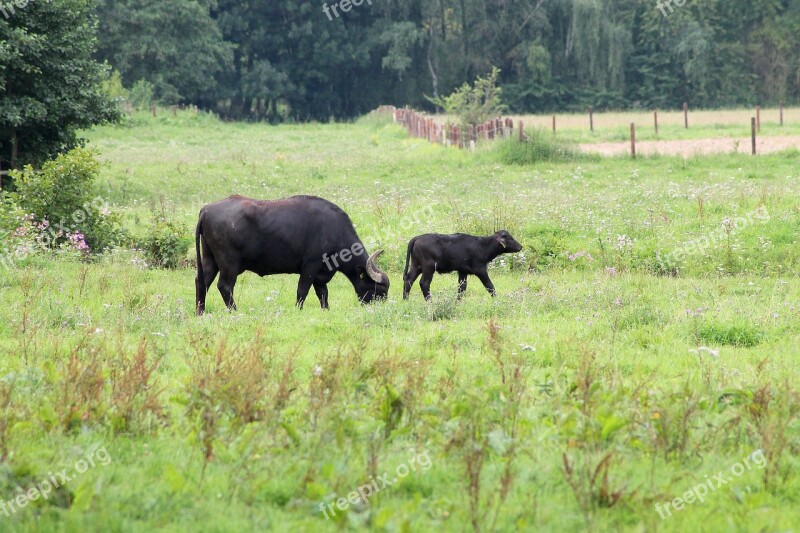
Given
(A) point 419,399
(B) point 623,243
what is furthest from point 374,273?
(A) point 419,399

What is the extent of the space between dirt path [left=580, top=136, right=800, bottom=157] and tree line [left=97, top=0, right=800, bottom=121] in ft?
104

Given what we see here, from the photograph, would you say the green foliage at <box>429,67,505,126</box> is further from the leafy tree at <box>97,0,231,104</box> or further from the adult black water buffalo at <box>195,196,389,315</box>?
the leafy tree at <box>97,0,231,104</box>

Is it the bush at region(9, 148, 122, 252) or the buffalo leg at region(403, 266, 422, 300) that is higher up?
the bush at region(9, 148, 122, 252)

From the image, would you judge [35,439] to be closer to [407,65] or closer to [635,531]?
[635,531]

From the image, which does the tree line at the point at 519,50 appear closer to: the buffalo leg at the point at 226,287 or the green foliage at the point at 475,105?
the green foliage at the point at 475,105

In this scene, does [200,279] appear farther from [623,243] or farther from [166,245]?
[623,243]

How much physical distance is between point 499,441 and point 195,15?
60140mm

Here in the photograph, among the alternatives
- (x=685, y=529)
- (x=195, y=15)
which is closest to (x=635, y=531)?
(x=685, y=529)

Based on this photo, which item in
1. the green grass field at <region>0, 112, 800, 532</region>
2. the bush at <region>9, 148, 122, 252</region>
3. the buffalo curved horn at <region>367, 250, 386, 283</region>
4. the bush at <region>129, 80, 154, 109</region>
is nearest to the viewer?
the green grass field at <region>0, 112, 800, 532</region>

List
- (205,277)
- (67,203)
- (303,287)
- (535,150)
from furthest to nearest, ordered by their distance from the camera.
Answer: (535,150) → (67,203) → (303,287) → (205,277)

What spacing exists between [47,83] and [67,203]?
20.0 feet

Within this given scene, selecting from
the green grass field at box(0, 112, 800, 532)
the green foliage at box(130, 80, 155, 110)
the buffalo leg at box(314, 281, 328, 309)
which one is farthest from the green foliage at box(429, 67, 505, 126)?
the green foliage at box(130, 80, 155, 110)

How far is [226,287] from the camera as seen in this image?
12.3 m

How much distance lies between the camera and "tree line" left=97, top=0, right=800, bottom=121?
67.4 metres
